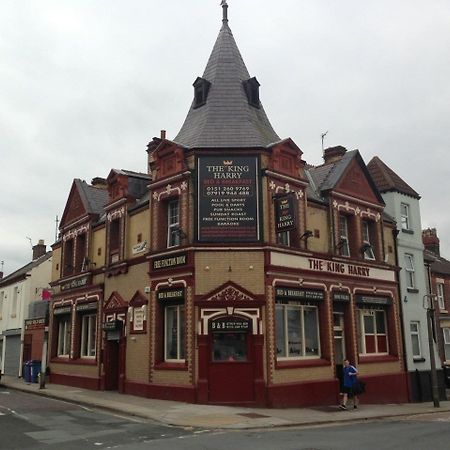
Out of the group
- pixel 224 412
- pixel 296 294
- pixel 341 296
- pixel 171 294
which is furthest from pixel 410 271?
pixel 224 412

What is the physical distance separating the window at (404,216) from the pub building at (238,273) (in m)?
2.51

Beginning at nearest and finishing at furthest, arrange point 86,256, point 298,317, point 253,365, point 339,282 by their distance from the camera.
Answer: point 253,365 → point 298,317 → point 339,282 → point 86,256

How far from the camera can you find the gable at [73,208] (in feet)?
91.0

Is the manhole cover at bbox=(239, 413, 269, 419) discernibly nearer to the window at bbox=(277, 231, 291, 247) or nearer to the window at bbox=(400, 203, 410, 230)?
the window at bbox=(277, 231, 291, 247)

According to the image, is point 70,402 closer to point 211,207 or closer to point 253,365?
point 253,365

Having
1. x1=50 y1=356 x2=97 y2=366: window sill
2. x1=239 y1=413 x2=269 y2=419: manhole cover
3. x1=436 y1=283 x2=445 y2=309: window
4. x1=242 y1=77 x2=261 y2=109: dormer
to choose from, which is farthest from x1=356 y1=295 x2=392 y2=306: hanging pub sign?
x1=50 y1=356 x2=97 y2=366: window sill

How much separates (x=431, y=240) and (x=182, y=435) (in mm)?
31778

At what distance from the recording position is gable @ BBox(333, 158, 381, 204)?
23.9m

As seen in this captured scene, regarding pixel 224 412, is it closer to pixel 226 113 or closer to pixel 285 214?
pixel 285 214

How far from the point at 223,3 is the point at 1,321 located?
25.8 meters

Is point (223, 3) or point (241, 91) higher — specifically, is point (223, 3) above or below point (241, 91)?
above

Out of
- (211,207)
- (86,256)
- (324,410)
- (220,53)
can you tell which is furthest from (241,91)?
(324,410)

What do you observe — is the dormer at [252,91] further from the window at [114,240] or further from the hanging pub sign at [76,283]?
the hanging pub sign at [76,283]

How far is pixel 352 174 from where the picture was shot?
81.0 ft
